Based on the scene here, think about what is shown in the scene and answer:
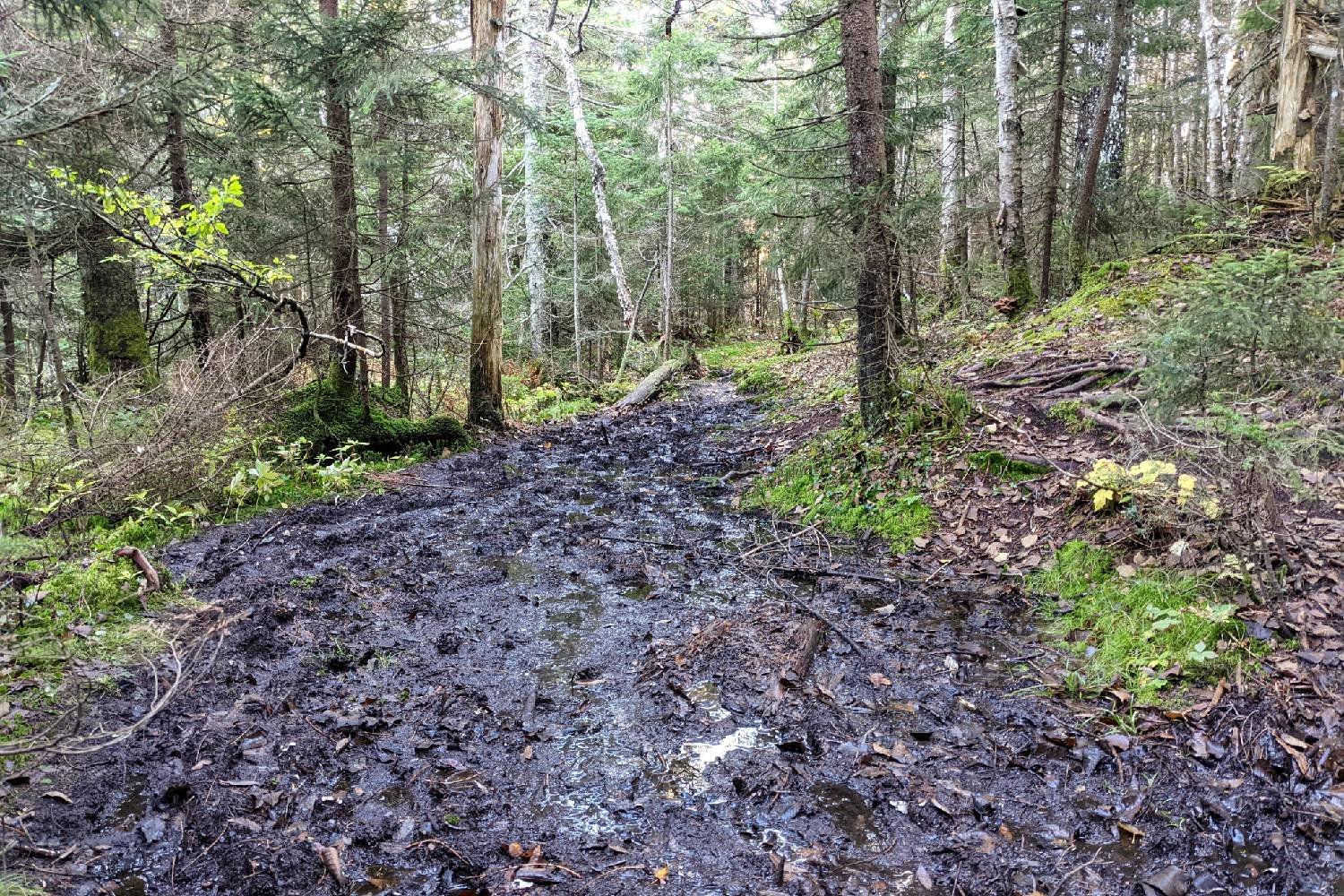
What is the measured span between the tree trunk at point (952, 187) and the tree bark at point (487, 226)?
6.78 meters

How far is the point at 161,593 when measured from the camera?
5.48m

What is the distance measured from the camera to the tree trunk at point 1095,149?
11.0m

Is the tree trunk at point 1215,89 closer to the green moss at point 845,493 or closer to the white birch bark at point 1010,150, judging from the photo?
the white birch bark at point 1010,150

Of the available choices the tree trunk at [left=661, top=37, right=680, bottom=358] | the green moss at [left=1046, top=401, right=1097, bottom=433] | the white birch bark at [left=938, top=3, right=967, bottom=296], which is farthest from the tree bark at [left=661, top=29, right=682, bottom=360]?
the green moss at [left=1046, top=401, right=1097, bottom=433]

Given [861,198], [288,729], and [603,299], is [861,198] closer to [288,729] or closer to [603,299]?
[288,729]

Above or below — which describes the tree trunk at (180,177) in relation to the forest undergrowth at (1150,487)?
above

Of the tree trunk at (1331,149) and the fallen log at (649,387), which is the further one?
the fallen log at (649,387)

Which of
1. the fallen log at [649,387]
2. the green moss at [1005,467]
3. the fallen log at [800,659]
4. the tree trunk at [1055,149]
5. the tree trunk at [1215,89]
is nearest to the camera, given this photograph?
the fallen log at [800,659]

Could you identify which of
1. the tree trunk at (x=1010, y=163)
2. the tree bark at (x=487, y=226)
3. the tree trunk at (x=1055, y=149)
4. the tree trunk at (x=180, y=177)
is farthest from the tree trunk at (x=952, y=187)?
the tree trunk at (x=180, y=177)

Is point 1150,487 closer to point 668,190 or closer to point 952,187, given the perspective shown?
point 952,187

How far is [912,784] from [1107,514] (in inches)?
124

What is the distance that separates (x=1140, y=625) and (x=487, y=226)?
34.0 feet

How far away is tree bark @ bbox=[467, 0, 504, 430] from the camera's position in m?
10.9

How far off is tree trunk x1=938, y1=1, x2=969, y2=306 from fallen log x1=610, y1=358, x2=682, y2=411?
6.97 metres
